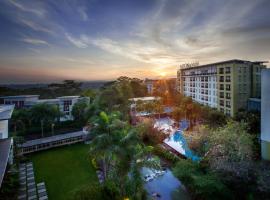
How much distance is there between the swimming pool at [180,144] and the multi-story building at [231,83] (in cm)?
1420

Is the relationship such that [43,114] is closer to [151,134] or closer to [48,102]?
[48,102]

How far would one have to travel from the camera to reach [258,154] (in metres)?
13.7

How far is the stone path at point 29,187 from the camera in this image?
11.3 m

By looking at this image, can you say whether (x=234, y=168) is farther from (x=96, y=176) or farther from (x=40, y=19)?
(x=40, y=19)

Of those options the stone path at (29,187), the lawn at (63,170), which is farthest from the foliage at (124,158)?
the stone path at (29,187)

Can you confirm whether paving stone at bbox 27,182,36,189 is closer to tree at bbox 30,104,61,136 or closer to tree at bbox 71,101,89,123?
tree at bbox 30,104,61,136

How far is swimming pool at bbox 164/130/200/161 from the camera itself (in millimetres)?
15058

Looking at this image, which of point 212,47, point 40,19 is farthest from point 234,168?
point 40,19

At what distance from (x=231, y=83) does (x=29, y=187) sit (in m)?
28.9

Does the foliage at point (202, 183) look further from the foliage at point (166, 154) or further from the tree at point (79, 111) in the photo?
the tree at point (79, 111)

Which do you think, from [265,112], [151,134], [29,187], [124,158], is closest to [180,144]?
[151,134]

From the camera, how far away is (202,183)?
926 centimetres

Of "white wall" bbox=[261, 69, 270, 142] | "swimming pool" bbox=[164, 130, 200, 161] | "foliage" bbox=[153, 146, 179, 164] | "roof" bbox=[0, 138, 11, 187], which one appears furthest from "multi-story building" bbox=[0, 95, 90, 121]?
"white wall" bbox=[261, 69, 270, 142]

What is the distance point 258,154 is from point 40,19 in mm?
17798
